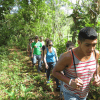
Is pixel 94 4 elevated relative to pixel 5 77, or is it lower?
elevated

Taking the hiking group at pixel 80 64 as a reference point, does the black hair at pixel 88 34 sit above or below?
above

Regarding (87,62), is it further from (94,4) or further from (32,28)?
(32,28)

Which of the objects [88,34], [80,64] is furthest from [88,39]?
[80,64]

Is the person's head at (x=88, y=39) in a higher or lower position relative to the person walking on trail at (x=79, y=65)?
higher

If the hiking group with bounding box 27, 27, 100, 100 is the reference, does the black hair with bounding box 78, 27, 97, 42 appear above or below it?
above

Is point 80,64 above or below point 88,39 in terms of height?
below

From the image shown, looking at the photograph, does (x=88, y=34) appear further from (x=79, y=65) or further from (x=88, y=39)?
(x=79, y=65)

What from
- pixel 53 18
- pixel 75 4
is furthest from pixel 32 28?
pixel 75 4

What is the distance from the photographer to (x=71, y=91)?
136 cm

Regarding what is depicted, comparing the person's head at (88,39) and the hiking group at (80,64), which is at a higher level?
the person's head at (88,39)

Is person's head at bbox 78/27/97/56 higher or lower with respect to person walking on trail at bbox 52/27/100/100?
higher

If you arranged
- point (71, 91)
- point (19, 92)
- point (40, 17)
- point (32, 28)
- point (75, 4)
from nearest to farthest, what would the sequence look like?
1. point (71, 91)
2. point (19, 92)
3. point (75, 4)
4. point (40, 17)
5. point (32, 28)

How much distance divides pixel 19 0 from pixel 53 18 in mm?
3333

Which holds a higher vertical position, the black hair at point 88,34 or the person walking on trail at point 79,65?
the black hair at point 88,34
